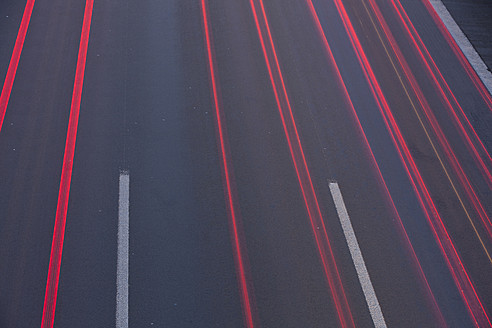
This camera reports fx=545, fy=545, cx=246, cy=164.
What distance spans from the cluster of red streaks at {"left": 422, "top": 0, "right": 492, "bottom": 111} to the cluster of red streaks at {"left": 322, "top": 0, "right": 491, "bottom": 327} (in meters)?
2.94

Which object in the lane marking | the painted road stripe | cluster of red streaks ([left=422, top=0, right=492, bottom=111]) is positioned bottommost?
the painted road stripe

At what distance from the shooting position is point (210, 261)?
10516 millimetres

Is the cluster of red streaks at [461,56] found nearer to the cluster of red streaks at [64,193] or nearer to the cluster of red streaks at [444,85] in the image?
the cluster of red streaks at [444,85]

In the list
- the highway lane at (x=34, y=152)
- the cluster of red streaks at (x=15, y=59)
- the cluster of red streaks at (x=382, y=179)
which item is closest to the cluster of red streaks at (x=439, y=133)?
the cluster of red streaks at (x=382, y=179)

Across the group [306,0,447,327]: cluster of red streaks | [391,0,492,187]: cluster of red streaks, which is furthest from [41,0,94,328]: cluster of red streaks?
[391,0,492,187]: cluster of red streaks

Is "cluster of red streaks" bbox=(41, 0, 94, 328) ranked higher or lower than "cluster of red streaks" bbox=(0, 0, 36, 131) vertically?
lower

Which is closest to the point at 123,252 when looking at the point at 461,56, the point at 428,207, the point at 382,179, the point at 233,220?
the point at 233,220

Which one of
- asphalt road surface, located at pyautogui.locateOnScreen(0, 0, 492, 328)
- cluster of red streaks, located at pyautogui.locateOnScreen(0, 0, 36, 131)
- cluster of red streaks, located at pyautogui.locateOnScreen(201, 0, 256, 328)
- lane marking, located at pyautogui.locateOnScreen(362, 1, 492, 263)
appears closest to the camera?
cluster of red streaks, located at pyautogui.locateOnScreen(201, 0, 256, 328)

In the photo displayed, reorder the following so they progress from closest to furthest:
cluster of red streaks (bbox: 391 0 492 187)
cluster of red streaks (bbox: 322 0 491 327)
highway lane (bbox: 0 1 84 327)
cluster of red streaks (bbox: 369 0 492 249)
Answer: highway lane (bbox: 0 1 84 327), cluster of red streaks (bbox: 322 0 491 327), cluster of red streaks (bbox: 369 0 492 249), cluster of red streaks (bbox: 391 0 492 187)

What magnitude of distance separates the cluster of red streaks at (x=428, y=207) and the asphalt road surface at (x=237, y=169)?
0.14 ft

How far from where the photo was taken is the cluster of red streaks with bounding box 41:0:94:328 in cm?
960

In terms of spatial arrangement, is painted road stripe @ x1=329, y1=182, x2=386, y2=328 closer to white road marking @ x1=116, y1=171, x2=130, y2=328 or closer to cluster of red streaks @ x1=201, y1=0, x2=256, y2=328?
cluster of red streaks @ x1=201, y1=0, x2=256, y2=328

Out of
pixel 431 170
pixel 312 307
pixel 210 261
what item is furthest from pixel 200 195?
pixel 431 170

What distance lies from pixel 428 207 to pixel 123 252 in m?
6.69
